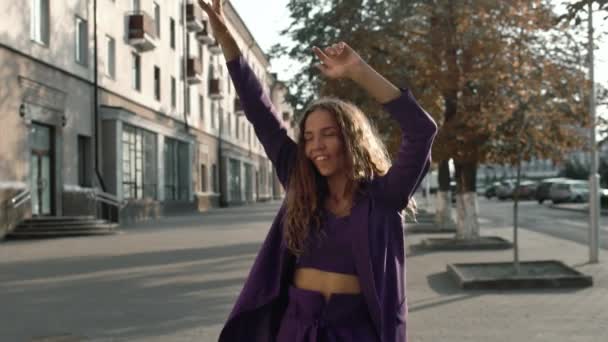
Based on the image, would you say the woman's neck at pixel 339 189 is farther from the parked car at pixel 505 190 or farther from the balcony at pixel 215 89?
the parked car at pixel 505 190

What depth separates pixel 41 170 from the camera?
21.4 meters

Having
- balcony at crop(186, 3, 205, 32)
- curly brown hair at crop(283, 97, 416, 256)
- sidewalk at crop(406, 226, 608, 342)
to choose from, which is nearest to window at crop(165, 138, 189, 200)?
balcony at crop(186, 3, 205, 32)

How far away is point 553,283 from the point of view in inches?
361

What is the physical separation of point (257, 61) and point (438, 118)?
5075 centimetres

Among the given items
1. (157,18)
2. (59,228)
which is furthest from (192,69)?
(59,228)

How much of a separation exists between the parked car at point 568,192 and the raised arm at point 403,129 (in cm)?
4100

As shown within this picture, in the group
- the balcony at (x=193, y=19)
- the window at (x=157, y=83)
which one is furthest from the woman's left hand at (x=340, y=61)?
the balcony at (x=193, y=19)

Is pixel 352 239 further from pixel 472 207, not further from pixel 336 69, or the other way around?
pixel 472 207

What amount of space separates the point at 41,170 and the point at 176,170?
14.2 metres

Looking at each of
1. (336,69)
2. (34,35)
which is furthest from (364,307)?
(34,35)

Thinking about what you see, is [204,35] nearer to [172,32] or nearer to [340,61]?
[172,32]

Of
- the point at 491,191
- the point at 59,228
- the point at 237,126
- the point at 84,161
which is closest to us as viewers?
the point at 59,228

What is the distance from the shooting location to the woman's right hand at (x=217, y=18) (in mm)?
2771

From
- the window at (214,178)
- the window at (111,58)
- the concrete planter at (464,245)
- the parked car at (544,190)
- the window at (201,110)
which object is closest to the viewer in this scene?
the concrete planter at (464,245)
